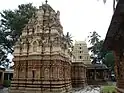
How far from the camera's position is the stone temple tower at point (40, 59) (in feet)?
60.2

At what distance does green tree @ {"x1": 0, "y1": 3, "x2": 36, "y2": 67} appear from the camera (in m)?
33.9

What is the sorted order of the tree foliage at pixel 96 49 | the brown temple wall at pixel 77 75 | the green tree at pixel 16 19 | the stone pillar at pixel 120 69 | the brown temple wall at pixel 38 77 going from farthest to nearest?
the tree foliage at pixel 96 49 → the green tree at pixel 16 19 → the brown temple wall at pixel 77 75 → the brown temple wall at pixel 38 77 → the stone pillar at pixel 120 69

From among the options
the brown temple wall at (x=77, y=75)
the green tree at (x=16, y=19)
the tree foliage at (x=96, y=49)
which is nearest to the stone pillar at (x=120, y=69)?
the brown temple wall at (x=77, y=75)

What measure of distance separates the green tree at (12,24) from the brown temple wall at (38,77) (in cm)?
1555

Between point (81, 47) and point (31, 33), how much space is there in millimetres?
25841

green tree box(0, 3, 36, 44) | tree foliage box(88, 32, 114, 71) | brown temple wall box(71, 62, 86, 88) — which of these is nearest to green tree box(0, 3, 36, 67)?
green tree box(0, 3, 36, 44)

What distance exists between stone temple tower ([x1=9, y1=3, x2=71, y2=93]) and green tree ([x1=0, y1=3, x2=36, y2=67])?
13.3 m

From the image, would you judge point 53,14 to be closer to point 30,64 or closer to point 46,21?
point 46,21

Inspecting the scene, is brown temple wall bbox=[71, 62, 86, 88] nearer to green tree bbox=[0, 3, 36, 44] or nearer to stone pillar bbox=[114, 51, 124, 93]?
green tree bbox=[0, 3, 36, 44]

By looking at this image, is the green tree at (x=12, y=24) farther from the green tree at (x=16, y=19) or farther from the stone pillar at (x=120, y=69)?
the stone pillar at (x=120, y=69)

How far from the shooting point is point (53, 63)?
18.6 meters

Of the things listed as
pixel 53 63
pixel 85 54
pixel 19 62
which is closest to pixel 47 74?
pixel 53 63

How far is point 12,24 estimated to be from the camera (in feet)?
112

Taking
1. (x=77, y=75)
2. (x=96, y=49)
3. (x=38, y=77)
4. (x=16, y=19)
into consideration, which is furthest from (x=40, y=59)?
(x=96, y=49)
